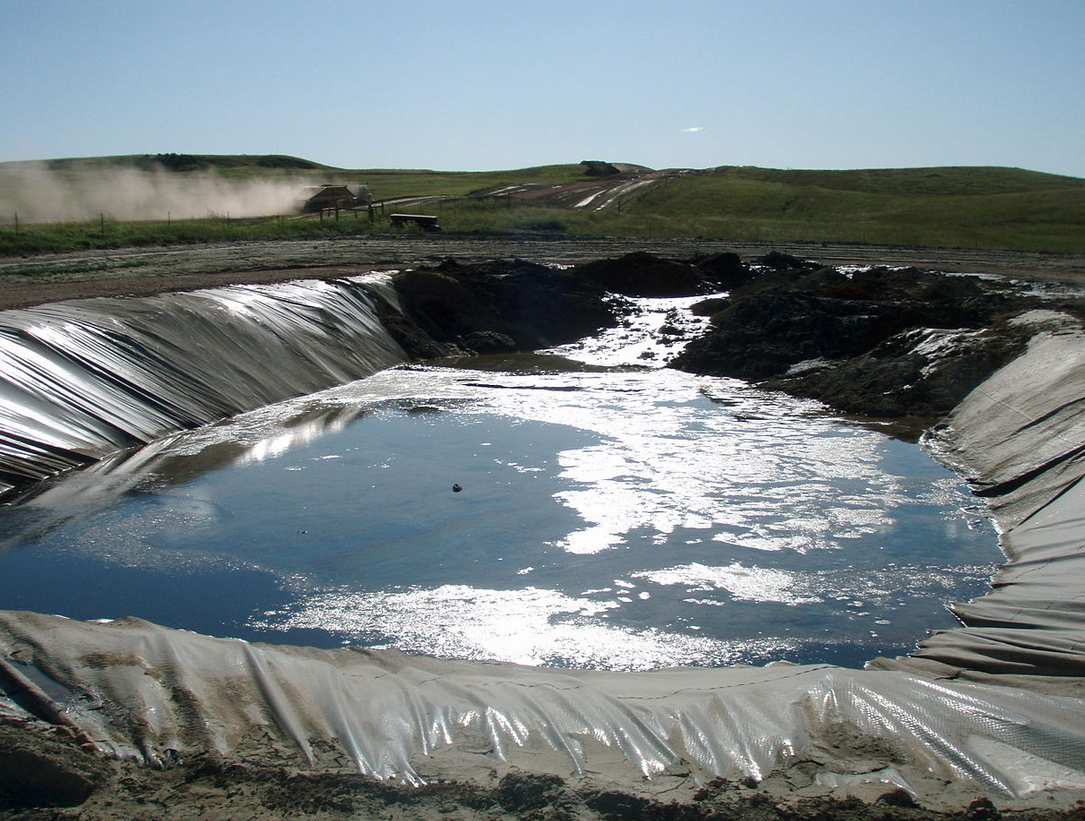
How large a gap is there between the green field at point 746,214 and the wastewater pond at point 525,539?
65.2 ft

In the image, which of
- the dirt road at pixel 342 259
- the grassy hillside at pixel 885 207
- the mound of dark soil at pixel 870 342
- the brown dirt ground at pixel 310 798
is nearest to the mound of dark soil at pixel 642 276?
the mound of dark soil at pixel 870 342

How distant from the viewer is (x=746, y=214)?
178ft

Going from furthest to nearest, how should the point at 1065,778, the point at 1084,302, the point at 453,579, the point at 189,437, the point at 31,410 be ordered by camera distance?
the point at 1084,302
the point at 189,437
the point at 31,410
the point at 453,579
the point at 1065,778

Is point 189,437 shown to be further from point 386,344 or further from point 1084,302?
point 1084,302

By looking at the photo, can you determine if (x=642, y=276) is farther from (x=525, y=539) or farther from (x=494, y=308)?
(x=525, y=539)

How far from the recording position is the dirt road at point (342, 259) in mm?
17641

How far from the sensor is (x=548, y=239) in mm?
36719

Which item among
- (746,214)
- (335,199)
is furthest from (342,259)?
(746,214)

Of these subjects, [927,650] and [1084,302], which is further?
[1084,302]

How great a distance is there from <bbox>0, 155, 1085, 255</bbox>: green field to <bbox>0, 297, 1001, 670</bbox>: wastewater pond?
1986 centimetres

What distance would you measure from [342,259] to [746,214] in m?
34.9

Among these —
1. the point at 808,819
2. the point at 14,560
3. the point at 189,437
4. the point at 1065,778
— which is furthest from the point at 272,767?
the point at 189,437

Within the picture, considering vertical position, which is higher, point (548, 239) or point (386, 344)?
point (548, 239)

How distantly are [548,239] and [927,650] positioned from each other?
105 ft
